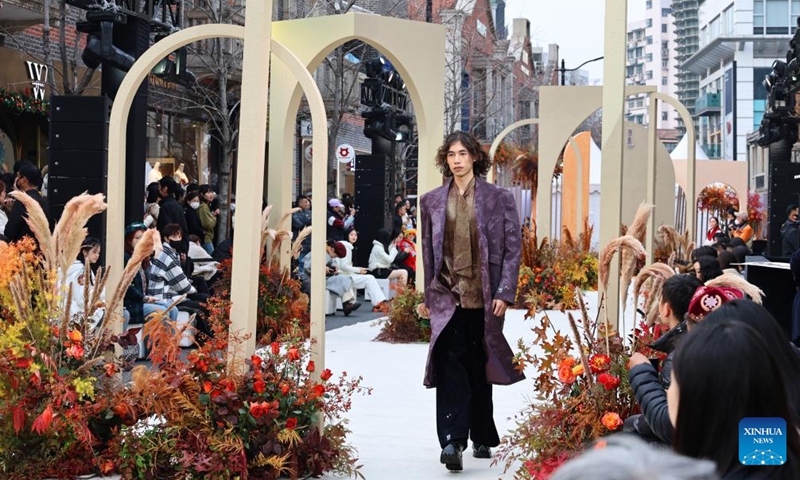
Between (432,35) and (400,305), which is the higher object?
(432,35)

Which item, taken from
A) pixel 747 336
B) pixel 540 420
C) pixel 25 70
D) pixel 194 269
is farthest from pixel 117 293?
pixel 25 70

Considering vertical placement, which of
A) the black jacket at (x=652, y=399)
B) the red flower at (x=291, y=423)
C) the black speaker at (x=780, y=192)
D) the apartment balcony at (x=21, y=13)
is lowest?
the red flower at (x=291, y=423)

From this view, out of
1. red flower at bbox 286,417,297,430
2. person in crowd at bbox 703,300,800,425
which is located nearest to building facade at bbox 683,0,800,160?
red flower at bbox 286,417,297,430

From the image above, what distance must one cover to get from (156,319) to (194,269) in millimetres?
7641

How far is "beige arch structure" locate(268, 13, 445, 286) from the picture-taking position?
1098 cm

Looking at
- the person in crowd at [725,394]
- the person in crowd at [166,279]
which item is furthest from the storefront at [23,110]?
the person in crowd at [725,394]

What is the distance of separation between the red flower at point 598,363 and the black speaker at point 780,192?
18.2m

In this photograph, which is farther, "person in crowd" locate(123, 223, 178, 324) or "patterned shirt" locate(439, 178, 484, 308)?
"person in crowd" locate(123, 223, 178, 324)

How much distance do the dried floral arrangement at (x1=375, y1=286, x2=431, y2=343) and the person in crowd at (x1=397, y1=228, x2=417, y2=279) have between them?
19.6 feet

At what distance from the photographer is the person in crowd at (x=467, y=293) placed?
658 cm

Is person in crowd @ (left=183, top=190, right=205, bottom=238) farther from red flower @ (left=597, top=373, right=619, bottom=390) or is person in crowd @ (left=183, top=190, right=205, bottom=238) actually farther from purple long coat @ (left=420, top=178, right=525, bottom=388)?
red flower @ (left=597, top=373, right=619, bottom=390)

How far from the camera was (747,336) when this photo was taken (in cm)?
209

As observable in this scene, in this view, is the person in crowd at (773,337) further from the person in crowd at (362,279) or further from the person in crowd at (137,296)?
the person in crowd at (362,279)

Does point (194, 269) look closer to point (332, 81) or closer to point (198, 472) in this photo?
point (198, 472)
